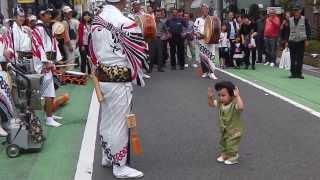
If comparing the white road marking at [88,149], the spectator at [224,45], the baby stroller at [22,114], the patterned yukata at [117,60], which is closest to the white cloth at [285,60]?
the spectator at [224,45]

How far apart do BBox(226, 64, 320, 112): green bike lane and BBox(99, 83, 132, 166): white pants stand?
17.3 feet

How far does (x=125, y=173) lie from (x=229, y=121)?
4.80ft

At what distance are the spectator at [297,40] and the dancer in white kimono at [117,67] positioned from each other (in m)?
9.87

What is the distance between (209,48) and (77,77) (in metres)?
3.67

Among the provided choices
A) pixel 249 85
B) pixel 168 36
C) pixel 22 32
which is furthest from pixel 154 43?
pixel 22 32

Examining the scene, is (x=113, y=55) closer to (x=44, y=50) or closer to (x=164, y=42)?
(x=44, y=50)

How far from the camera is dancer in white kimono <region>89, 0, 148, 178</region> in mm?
6523

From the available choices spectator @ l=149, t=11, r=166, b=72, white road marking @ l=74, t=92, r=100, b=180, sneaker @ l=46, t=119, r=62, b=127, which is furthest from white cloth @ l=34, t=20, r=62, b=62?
spectator @ l=149, t=11, r=166, b=72

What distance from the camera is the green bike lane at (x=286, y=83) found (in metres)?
12.3

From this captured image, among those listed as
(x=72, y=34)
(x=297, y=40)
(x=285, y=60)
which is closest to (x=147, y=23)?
(x=297, y=40)

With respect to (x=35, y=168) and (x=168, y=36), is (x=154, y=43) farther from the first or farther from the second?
(x=35, y=168)

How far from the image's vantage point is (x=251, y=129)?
30.0ft

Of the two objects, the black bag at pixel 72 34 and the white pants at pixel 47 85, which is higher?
the black bag at pixel 72 34

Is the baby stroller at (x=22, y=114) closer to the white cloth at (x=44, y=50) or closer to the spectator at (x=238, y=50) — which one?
the white cloth at (x=44, y=50)
